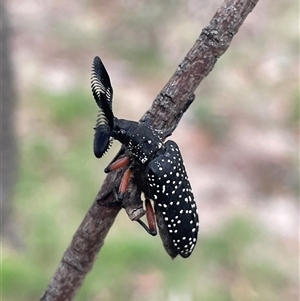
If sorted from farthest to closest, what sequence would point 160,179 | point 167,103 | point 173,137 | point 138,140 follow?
1. point 173,137
2. point 138,140
3. point 160,179
4. point 167,103

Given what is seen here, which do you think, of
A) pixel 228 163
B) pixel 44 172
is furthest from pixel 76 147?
pixel 228 163

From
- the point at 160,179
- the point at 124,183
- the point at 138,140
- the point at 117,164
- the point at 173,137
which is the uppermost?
the point at 173,137

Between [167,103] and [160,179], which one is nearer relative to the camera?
[167,103]

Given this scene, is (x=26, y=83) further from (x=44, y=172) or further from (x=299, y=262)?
(x=299, y=262)

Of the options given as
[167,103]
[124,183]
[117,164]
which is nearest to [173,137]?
[117,164]

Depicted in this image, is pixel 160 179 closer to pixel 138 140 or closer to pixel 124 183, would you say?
pixel 138 140

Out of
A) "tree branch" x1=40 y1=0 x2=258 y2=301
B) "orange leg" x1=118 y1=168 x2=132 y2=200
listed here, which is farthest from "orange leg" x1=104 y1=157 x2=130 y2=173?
"tree branch" x1=40 y1=0 x2=258 y2=301

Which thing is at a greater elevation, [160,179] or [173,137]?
[173,137]

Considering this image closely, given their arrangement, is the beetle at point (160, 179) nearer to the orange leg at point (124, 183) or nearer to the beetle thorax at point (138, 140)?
the beetle thorax at point (138, 140)
